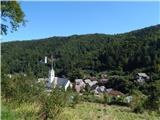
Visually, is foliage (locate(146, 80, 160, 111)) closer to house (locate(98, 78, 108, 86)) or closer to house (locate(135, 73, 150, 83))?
house (locate(135, 73, 150, 83))

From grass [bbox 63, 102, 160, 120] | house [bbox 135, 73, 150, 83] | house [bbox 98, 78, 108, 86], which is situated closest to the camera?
grass [bbox 63, 102, 160, 120]

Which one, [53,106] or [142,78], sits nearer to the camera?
[53,106]

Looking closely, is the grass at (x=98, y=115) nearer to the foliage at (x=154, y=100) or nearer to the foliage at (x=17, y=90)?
the foliage at (x=17, y=90)

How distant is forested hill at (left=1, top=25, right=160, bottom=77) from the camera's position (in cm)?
11662

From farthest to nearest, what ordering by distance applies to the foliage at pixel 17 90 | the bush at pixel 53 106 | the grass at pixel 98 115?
the foliage at pixel 17 90, the grass at pixel 98 115, the bush at pixel 53 106

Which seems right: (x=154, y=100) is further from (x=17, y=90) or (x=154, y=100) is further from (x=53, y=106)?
(x=53, y=106)

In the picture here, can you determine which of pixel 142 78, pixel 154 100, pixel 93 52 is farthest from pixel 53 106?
pixel 93 52

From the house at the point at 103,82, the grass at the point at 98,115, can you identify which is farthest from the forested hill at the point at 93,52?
the grass at the point at 98,115

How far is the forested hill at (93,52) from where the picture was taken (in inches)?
4592

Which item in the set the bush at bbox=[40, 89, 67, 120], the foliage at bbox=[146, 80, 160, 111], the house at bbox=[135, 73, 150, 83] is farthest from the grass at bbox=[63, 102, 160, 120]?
the house at bbox=[135, 73, 150, 83]

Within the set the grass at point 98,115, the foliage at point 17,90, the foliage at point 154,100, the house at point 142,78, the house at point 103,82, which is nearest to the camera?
the grass at point 98,115

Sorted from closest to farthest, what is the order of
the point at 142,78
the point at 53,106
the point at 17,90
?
the point at 53,106 < the point at 17,90 < the point at 142,78

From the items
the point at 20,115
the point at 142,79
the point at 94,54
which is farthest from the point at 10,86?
the point at 94,54

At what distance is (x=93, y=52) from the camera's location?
465 ft
